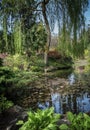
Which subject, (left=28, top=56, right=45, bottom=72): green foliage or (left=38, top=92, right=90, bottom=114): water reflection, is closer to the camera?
(left=38, top=92, right=90, bottom=114): water reflection

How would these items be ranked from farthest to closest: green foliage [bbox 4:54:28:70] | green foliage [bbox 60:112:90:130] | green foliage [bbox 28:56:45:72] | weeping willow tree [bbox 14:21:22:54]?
green foliage [bbox 4:54:28:70] < green foliage [bbox 28:56:45:72] < weeping willow tree [bbox 14:21:22:54] < green foliage [bbox 60:112:90:130]

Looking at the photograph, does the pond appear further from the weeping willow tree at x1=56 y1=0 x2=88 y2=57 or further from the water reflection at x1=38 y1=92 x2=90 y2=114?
the weeping willow tree at x1=56 y1=0 x2=88 y2=57

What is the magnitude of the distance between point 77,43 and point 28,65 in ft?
20.0

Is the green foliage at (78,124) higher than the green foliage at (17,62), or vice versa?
the green foliage at (17,62)

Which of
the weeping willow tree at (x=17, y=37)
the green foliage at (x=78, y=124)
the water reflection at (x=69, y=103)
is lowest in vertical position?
the water reflection at (x=69, y=103)

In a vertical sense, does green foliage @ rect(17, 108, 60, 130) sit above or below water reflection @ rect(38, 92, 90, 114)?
above

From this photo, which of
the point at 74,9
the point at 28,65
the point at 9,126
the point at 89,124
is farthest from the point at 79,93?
the point at 28,65

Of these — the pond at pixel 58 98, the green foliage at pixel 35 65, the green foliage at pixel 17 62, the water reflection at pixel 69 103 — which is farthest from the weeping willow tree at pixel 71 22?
the green foliage at pixel 17 62

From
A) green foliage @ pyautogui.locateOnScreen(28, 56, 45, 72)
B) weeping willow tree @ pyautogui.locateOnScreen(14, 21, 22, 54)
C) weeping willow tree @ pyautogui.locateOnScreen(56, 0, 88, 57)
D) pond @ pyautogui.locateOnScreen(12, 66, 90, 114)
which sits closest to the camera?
pond @ pyautogui.locateOnScreen(12, 66, 90, 114)

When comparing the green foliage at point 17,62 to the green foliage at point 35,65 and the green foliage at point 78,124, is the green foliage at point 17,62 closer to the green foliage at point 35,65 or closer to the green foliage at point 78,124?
the green foliage at point 35,65

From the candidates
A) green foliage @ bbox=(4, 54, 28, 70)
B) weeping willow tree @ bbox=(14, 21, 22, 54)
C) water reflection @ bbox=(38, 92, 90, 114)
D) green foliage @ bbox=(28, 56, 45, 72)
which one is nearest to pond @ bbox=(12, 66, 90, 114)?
water reflection @ bbox=(38, 92, 90, 114)

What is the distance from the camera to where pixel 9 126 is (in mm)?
4559

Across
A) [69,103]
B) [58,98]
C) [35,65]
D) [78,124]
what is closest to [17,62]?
[35,65]

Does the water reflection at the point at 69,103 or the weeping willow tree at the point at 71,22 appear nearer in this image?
the water reflection at the point at 69,103
